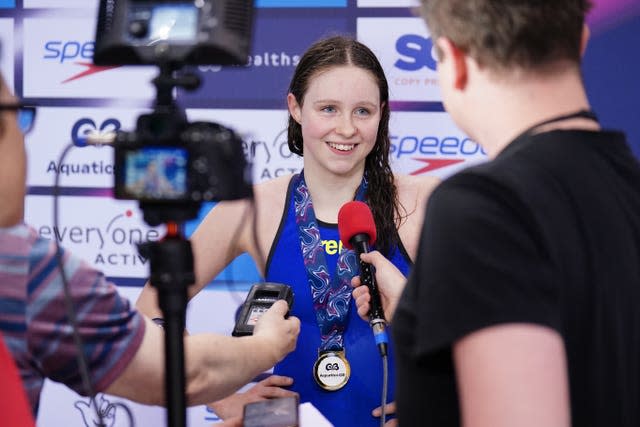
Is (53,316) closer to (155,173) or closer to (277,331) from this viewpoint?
(155,173)

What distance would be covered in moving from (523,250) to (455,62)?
25 centimetres

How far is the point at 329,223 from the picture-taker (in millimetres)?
2346

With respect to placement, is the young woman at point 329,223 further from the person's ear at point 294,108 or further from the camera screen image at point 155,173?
the camera screen image at point 155,173

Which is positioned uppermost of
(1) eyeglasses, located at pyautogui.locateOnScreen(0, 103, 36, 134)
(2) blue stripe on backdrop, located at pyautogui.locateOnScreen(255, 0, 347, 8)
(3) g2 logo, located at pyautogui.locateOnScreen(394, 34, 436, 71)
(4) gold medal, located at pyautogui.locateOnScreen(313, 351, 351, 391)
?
(2) blue stripe on backdrop, located at pyautogui.locateOnScreen(255, 0, 347, 8)

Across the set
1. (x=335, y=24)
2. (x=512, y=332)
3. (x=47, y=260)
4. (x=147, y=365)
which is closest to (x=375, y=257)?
(x=147, y=365)

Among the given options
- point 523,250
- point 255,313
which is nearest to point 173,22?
point 523,250

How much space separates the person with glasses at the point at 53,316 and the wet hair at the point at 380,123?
3.84ft

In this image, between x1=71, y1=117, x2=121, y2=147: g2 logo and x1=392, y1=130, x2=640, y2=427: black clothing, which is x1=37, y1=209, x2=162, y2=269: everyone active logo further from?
x1=392, y1=130, x2=640, y2=427: black clothing

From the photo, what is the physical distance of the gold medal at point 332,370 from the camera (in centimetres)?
213

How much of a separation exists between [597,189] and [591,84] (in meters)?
2.19

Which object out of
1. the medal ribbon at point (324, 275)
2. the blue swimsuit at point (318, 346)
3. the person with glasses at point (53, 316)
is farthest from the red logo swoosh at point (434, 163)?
the person with glasses at point (53, 316)

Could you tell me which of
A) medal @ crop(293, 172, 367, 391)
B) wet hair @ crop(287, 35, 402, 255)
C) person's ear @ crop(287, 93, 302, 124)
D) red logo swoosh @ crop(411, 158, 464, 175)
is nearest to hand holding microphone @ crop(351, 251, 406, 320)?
medal @ crop(293, 172, 367, 391)

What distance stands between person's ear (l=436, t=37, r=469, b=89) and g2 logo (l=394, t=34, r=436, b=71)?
204 cm

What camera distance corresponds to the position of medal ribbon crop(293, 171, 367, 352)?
2.19 meters
